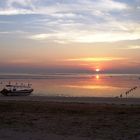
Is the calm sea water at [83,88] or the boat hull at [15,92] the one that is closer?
the boat hull at [15,92]

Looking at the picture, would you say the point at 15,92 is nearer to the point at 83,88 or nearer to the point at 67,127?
the point at 83,88

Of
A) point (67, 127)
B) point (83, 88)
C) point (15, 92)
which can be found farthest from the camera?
point (83, 88)

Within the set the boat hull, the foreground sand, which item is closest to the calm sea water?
the boat hull

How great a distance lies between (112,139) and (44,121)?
Answer: 390 cm

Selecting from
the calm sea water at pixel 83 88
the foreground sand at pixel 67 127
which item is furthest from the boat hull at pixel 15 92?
the foreground sand at pixel 67 127

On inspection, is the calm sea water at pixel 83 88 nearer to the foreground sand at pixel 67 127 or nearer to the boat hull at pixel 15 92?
the boat hull at pixel 15 92

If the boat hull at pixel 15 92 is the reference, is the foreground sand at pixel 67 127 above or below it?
below

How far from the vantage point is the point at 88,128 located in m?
13.3

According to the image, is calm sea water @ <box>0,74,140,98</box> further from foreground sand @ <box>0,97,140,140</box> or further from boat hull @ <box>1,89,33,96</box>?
foreground sand @ <box>0,97,140,140</box>

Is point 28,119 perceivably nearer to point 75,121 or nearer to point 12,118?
point 12,118

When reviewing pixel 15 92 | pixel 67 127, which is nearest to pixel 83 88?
pixel 15 92

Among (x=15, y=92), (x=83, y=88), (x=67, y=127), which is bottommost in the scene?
(x=67, y=127)

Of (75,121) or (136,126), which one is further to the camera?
(75,121)

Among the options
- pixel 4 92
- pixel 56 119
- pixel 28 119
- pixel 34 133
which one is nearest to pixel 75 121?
pixel 56 119
